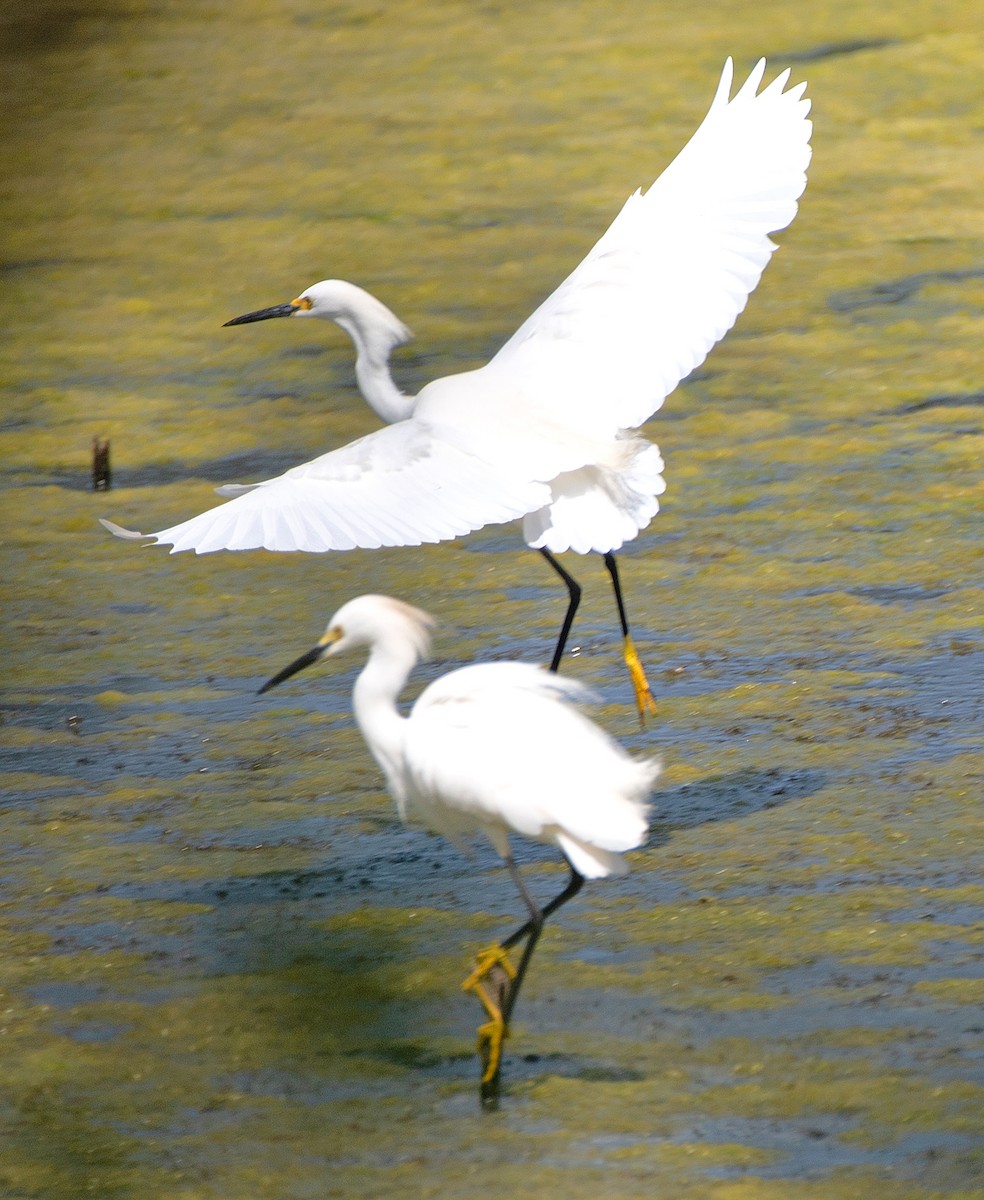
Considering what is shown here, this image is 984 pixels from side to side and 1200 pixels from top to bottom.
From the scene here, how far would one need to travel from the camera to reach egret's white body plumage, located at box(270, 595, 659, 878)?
2604 millimetres

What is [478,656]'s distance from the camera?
427cm

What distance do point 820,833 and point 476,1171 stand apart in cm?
109

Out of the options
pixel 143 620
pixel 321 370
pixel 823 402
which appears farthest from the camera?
pixel 321 370

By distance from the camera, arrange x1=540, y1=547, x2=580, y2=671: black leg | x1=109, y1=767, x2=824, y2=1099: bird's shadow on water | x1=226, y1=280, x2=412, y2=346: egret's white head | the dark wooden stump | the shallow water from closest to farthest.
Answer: the shallow water → x1=109, y1=767, x2=824, y2=1099: bird's shadow on water → x1=540, y1=547, x2=580, y2=671: black leg → x1=226, y1=280, x2=412, y2=346: egret's white head → the dark wooden stump

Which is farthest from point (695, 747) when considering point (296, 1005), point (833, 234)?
point (833, 234)

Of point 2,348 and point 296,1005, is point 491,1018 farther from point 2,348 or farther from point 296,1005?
point 2,348

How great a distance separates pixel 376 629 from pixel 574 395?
1.03m

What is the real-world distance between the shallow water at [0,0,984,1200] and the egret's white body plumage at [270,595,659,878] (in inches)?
12.0

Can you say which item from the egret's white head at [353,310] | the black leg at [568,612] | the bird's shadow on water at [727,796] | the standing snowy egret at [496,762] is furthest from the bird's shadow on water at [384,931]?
the egret's white head at [353,310]

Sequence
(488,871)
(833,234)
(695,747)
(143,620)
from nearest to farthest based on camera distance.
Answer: (488,871), (695,747), (143,620), (833,234)

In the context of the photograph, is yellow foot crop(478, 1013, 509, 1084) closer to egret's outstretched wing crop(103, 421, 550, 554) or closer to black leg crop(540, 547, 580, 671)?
egret's outstretched wing crop(103, 421, 550, 554)

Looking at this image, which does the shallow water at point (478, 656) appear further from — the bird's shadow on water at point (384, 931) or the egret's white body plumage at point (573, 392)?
the egret's white body plumage at point (573, 392)

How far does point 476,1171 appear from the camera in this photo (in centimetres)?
246

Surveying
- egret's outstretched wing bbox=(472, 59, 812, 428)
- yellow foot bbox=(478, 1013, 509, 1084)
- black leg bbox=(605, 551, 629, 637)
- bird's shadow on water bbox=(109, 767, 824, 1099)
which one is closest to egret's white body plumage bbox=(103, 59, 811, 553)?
egret's outstretched wing bbox=(472, 59, 812, 428)
